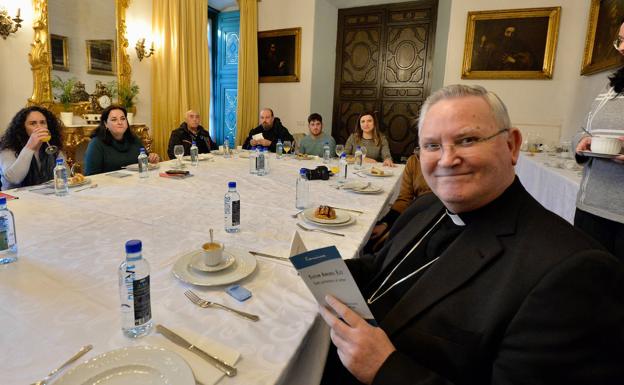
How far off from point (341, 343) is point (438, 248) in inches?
16.4

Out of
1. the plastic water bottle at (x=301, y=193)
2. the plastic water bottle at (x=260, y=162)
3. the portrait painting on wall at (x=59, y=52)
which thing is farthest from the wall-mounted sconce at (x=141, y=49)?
A: the plastic water bottle at (x=301, y=193)

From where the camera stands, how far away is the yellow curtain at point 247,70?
6.27 m

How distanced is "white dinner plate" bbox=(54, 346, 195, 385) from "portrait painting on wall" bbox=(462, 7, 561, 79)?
17.8 feet

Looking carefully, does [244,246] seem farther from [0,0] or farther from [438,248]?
[0,0]

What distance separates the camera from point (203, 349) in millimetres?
770

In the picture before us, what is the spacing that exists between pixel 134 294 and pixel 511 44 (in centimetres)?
558

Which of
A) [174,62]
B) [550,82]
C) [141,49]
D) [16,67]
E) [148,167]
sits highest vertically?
[141,49]

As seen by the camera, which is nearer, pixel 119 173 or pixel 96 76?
pixel 119 173

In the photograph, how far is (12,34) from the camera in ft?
12.2

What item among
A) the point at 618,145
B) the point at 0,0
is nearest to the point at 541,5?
the point at 618,145

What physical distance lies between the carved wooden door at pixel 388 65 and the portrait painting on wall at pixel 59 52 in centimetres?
430

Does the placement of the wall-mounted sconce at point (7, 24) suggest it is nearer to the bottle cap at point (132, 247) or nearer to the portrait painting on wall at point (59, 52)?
the portrait painting on wall at point (59, 52)

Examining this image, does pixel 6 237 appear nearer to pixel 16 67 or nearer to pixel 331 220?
pixel 331 220

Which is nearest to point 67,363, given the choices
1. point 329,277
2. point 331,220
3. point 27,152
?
point 329,277
